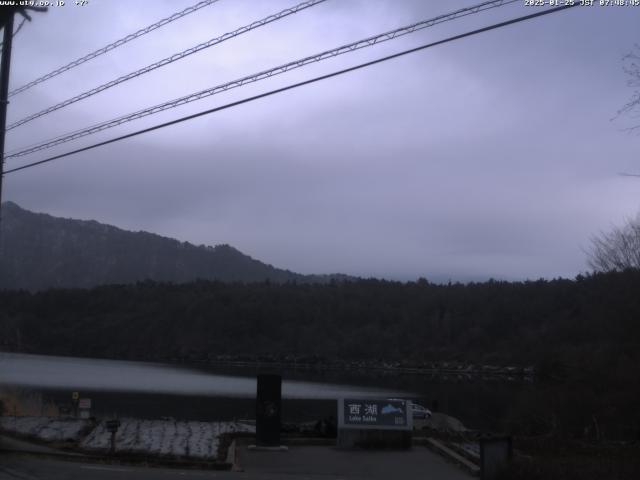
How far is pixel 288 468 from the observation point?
1916cm

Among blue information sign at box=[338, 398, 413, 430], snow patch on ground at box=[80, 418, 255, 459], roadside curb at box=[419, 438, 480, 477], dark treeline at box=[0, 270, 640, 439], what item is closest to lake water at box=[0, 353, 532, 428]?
snow patch on ground at box=[80, 418, 255, 459]

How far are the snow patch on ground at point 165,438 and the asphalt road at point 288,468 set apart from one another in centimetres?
123

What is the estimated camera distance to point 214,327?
179 metres

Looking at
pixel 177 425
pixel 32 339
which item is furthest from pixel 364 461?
pixel 32 339

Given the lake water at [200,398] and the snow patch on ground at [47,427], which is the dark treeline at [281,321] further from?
the snow patch on ground at [47,427]

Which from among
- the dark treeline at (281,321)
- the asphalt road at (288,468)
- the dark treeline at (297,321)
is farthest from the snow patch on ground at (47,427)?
the dark treeline at (281,321)

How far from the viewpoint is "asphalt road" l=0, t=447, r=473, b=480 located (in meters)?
16.7

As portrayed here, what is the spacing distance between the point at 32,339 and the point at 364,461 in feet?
580

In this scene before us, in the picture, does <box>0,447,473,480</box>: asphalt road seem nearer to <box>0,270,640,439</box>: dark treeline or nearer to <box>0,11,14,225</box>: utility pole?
<box>0,11,14,225</box>: utility pole

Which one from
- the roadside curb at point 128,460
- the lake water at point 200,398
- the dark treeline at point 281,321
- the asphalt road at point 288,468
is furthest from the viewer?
the dark treeline at point 281,321

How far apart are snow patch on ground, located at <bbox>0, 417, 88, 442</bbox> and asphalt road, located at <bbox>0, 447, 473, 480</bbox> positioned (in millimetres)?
2841

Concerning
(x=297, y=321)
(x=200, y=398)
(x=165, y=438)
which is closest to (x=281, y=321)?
(x=297, y=321)

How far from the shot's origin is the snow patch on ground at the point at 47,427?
71.5 feet

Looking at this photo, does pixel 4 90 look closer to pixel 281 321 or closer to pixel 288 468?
pixel 288 468
